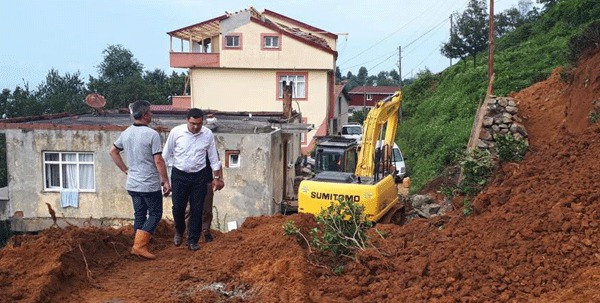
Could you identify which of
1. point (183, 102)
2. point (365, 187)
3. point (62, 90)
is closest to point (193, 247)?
point (365, 187)

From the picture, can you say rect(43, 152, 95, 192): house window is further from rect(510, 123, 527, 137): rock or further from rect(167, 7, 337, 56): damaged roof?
rect(167, 7, 337, 56): damaged roof

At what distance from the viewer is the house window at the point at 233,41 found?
3625 cm

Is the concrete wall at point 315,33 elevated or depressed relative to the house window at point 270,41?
elevated

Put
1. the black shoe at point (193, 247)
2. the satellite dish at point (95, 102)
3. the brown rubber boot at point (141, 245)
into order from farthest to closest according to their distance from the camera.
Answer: the satellite dish at point (95, 102) < the black shoe at point (193, 247) < the brown rubber boot at point (141, 245)

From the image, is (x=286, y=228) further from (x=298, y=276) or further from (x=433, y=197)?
Result: (x=433, y=197)

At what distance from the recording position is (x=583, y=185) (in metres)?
6.43

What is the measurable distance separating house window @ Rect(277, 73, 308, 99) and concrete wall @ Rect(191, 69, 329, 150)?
10.3 inches

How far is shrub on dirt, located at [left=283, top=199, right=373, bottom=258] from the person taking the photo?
19.7ft

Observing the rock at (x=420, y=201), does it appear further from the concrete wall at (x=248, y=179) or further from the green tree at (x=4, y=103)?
the green tree at (x=4, y=103)

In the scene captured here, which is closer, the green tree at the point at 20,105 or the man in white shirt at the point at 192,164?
the man in white shirt at the point at 192,164

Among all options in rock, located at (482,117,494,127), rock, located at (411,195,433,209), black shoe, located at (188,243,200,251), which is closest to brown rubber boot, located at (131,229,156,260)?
black shoe, located at (188,243,200,251)

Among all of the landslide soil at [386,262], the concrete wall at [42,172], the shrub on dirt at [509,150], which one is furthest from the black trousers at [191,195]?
the concrete wall at [42,172]

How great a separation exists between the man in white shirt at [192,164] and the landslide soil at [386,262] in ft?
1.61

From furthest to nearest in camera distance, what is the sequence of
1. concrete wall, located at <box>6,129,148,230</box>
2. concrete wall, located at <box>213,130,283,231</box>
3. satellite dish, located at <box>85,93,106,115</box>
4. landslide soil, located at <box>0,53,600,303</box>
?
1. satellite dish, located at <box>85,93,106,115</box>
2. concrete wall, located at <box>6,129,148,230</box>
3. concrete wall, located at <box>213,130,283,231</box>
4. landslide soil, located at <box>0,53,600,303</box>
